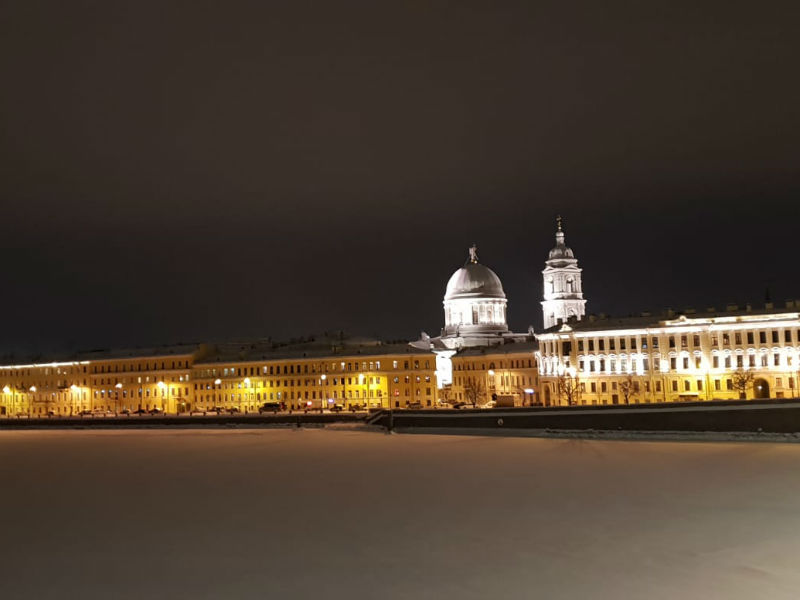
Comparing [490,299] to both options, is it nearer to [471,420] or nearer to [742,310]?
[742,310]

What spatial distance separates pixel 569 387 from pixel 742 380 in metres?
14.0

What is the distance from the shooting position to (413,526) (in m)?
22.3

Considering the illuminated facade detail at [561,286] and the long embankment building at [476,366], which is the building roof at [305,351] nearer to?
the long embankment building at [476,366]

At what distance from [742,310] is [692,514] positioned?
53.0m

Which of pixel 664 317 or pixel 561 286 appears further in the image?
pixel 561 286

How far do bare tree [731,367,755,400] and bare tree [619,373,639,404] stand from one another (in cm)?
778

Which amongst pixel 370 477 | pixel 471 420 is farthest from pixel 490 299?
pixel 370 477

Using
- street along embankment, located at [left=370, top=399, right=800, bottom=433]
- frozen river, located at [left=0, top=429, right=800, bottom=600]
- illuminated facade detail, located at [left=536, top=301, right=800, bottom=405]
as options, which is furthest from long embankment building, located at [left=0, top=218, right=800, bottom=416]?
frozen river, located at [left=0, top=429, right=800, bottom=600]

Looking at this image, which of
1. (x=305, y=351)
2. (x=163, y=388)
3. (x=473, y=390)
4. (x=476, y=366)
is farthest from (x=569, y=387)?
(x=163, y=388)

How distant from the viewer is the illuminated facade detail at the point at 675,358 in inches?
2699

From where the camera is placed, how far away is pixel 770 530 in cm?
2055

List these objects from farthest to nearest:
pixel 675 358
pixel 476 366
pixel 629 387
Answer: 1. pixel 476 366
2. pixel 629 387
3. pixel 675 358

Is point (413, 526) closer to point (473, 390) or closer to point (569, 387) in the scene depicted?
point (569, 387)

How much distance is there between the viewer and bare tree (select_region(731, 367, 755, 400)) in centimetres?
6650
